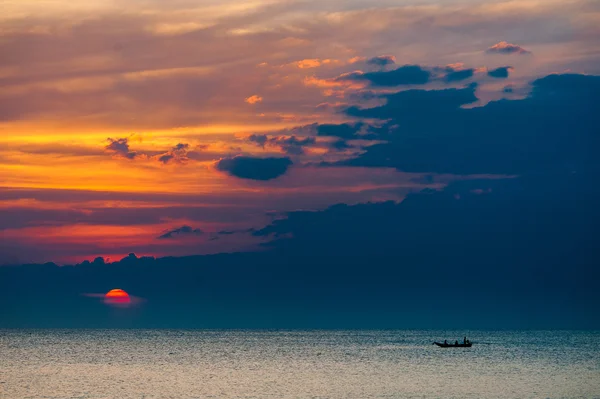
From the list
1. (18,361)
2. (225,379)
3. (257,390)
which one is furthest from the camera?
(18,361)

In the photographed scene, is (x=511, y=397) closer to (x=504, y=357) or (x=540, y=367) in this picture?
(x=540, y=367)

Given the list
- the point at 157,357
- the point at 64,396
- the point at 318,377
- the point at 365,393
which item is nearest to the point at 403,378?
the point at 318,377

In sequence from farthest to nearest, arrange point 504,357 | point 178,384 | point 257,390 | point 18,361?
point 504,357, point 18,361, point 178,384, point 257,390

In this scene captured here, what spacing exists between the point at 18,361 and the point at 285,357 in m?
45.9

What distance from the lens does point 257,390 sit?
308ft

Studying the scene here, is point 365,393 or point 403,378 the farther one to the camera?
point 403,378

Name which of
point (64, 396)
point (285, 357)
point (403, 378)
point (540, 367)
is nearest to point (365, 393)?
point (403, 378)

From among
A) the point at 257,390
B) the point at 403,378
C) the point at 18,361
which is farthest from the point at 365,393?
the point at 18,361

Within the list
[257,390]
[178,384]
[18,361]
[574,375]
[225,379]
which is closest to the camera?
[257,390]

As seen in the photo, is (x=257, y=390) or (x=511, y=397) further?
(x=257, y=390)

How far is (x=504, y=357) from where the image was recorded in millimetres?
→ 157625

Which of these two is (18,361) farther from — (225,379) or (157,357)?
(225,379)

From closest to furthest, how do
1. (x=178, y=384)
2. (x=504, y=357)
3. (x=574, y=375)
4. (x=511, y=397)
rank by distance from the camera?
(x=511, y=397) < (x=178, y=384) < (x=574, y=375) < (x=504, y=357)

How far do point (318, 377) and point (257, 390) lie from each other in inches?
694
